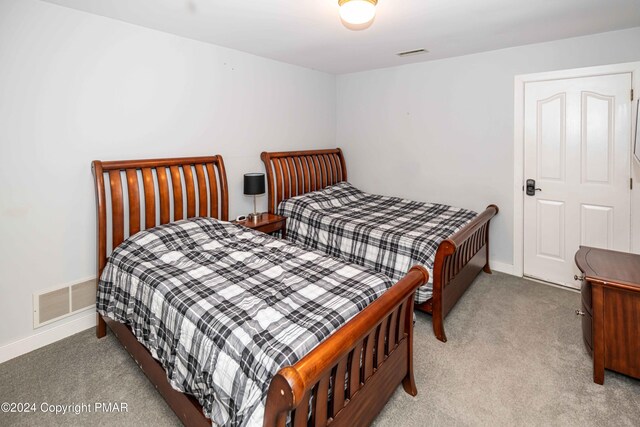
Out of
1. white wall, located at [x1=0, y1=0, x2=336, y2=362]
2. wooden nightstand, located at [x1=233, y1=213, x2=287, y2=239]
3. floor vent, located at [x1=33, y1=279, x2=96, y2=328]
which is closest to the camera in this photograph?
white wall, located at [x1=0, y1=0, x2=336, y2=362]

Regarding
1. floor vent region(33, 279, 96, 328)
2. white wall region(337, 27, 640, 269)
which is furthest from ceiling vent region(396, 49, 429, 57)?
floor vent region(33, 279, 96, 328)

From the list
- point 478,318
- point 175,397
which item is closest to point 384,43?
point 478,318

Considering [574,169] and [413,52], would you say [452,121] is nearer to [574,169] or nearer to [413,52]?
[413,52]

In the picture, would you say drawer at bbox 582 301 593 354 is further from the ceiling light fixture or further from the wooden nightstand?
the wooden nightstand

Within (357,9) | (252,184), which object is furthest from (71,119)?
(357,9)

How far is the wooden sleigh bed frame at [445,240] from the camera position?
2633 mm

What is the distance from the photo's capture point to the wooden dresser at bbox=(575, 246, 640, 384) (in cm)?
195

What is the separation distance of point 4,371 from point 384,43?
4.04 metres

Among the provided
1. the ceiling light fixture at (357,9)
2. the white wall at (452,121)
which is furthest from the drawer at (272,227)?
the ceiling light fixture at (357,9)

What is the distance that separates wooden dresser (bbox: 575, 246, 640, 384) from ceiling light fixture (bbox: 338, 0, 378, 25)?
2.12 m

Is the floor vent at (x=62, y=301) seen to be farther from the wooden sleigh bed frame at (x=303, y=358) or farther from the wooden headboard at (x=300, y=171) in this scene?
the wooden headboard at (x=300, y=171)

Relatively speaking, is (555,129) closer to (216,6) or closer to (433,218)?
(433,218)

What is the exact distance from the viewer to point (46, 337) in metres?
2.56

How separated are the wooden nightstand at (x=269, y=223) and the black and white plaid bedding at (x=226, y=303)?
2.15ft
